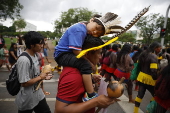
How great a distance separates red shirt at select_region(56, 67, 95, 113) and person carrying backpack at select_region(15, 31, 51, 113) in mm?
1005

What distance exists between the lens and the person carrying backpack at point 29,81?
1.92 m

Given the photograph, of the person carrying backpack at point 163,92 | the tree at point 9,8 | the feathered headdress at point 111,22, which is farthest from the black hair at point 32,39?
the tree at point 9,8

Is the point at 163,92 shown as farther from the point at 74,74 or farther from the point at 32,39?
the point at 32,39

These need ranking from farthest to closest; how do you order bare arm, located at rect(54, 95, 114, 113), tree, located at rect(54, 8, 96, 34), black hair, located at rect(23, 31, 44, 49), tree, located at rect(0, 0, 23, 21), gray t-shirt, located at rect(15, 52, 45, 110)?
tree, located at rect(54, 8, 96, 34)
tree, located at rect(0, 0, 23, 21)
black hair, located at rect(23, 31, 44, 49)
gray t-shirt, located at rect(15, 52, 45, 110)
bare arm, located at rect(54, 95, 114, 113)

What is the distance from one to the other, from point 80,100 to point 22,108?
4.11 feet

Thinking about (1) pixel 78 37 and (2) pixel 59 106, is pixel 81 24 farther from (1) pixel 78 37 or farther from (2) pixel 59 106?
(2) pixel 59 106

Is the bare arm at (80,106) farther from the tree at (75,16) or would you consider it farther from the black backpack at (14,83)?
the tree at (75,16)

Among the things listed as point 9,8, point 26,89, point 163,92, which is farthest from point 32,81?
point 9,8

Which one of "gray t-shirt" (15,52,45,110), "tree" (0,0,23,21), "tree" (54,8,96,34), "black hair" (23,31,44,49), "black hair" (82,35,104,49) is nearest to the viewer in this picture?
"black hair" (82,35,104,49)

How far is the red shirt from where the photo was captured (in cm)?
112

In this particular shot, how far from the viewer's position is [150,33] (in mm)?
24578

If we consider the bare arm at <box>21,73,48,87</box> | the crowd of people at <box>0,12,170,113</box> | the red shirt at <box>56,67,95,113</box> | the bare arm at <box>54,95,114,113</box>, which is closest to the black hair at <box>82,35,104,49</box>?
the crowd of people at <box>0,12,170,113</box>

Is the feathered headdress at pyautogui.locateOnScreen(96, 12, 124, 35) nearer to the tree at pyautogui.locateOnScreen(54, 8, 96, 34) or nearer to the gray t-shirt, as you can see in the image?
the gray t-shirt

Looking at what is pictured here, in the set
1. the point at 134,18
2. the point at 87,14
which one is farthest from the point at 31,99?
the point at 87,14
